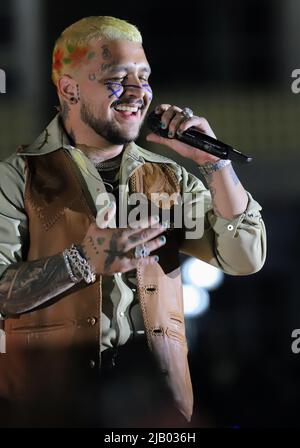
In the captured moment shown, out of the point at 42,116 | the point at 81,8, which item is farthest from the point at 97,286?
the point at 81,8

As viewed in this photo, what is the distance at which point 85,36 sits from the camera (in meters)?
2.01

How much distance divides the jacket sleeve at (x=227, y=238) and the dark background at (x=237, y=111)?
1250mm

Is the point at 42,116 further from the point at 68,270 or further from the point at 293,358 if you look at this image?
the point at 293,358

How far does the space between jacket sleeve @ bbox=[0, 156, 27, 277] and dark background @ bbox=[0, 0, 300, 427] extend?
1.20 meters

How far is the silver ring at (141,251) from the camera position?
73.2 inches

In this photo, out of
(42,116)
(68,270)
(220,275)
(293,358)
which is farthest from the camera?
(220,275)

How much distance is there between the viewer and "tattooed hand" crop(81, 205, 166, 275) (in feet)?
6.08

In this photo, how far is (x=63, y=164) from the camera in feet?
6.66

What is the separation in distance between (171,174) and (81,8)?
1.42 meters

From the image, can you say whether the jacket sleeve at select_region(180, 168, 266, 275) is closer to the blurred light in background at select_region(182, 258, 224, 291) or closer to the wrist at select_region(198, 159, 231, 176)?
the wrist at select_region(198, 159, 231, 176)

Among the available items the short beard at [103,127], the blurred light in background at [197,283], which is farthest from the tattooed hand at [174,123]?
the blurred light in background at [197,283]

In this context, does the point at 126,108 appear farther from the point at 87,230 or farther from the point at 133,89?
the point at 87,230

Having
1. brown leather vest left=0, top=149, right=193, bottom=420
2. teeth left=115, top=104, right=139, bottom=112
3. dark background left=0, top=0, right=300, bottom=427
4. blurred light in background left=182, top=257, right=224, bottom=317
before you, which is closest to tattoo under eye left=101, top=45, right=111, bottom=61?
teeth left=115, top=104, right=139, bottom=112
